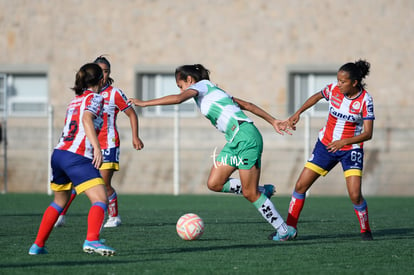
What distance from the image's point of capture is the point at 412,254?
8.46m

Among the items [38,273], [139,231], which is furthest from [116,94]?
[38,273]

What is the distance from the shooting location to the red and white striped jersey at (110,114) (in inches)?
446

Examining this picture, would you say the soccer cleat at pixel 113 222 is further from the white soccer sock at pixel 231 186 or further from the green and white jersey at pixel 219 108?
the green and white jersey at pixel 219 108

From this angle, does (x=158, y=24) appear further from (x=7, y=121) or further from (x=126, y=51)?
(x=7, y=121)

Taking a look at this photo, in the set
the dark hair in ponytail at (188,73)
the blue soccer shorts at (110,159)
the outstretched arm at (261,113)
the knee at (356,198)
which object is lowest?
the knee at (356,198)

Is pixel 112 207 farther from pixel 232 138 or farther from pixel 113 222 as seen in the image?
pixel 232 138

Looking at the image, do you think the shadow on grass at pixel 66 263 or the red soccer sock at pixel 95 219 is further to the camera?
the red soccer sock at pixel 95 219

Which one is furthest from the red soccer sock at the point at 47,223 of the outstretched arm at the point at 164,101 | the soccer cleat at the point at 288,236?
the soccer cleat at the point at 288,236

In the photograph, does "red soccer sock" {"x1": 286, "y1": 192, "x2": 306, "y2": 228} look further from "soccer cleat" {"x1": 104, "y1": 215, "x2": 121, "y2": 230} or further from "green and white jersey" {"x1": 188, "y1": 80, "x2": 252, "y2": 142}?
"soccer cleat" {"x1": 104, "y1": 215, "x2": 121, "y2": 230}

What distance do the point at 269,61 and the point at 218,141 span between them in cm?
280

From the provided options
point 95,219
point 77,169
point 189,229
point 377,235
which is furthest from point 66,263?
point 377,235

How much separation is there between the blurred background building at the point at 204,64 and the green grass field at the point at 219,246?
7472mm

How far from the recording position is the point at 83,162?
26.2ft

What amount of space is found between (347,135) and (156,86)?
1539 centimetres
